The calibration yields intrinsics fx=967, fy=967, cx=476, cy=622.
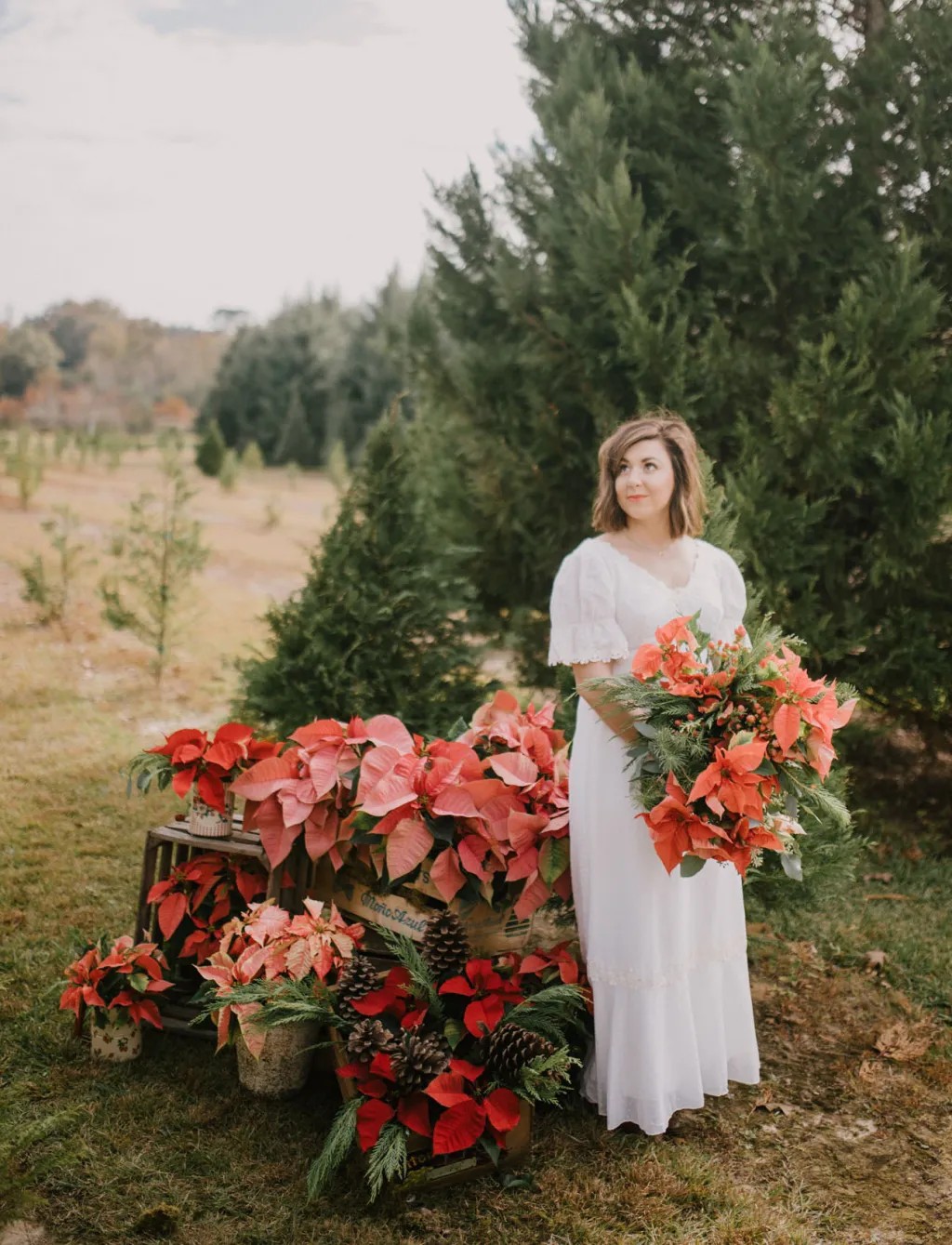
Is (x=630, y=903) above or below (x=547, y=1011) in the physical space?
above

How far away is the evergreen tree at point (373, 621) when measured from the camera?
4.72m

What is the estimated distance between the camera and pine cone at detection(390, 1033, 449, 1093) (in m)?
2.63

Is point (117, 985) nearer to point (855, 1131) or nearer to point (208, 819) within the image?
point (208, 819)

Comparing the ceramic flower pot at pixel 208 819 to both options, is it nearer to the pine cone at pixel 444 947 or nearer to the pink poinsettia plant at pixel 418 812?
the pink poinsettia plant at pixel 418 812

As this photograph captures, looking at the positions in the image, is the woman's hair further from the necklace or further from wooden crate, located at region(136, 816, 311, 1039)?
wooden crate, located at region(136, 816, 311, 1039)

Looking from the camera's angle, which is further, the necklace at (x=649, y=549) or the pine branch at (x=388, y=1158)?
the necklace at (x=649, y=549)

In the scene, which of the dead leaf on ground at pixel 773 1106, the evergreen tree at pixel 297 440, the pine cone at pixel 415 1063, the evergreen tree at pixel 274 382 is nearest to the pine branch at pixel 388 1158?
the pine cone at pixel 415 1063

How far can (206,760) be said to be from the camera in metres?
3.20

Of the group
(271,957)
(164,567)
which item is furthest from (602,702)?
(164,567)

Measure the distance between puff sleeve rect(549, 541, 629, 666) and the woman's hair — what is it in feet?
0.62

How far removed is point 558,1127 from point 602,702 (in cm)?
135

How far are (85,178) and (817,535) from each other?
8395mm

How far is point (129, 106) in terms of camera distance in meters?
8.22

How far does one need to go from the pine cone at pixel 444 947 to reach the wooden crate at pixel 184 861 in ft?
1.68
